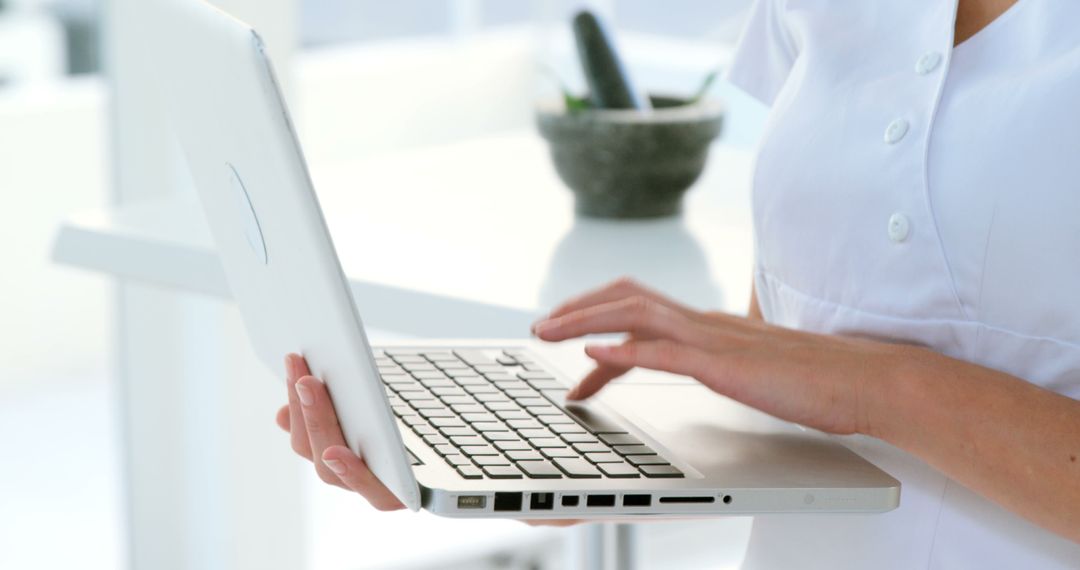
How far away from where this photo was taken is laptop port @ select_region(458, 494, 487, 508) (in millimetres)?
726

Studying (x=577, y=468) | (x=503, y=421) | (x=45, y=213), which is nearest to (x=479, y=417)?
(x=503, y=421)

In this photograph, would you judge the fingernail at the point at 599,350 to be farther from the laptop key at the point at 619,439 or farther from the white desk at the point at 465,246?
the white desk at the point at 465,246

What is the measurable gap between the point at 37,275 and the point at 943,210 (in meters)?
3.06

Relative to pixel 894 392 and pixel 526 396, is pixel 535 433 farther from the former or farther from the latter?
pixel 894 392

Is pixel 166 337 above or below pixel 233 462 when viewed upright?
above

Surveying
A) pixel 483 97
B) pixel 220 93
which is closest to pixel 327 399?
pixel 220 93

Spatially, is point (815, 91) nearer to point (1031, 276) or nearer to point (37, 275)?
point (1031, 276)

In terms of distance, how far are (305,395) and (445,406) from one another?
0.10m

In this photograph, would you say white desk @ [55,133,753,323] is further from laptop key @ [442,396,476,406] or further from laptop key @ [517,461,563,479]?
laptop key @ [517,461,563,479]

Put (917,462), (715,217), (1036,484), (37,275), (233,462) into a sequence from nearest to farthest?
1. (1036,484)
2. (917,462)
3. (715,217)
4. (233,462)
5. (37,275)

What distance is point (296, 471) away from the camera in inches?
89.4

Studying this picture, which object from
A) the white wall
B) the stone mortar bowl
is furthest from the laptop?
the white wall

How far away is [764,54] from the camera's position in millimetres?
1111

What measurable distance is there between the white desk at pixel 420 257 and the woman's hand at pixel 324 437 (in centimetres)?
39
